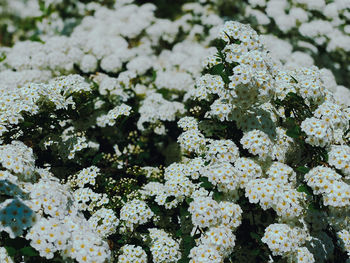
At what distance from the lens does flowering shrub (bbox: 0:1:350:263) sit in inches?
109

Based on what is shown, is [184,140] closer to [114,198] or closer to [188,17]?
[114,198]

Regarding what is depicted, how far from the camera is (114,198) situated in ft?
11.2

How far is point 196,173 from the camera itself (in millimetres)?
3297

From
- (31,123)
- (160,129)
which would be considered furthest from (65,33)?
(31,123)

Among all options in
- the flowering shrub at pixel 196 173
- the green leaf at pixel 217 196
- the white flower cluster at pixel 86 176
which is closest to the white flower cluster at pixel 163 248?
the flowering shrub at pixel 196 173

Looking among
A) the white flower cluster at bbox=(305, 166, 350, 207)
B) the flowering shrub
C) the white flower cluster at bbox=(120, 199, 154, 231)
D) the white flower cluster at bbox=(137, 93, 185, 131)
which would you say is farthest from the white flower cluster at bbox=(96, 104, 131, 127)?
the white flower cluster at bbox=(305, 166, 350, 207)

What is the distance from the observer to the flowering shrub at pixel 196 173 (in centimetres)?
278

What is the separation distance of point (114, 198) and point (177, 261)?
2.68ft

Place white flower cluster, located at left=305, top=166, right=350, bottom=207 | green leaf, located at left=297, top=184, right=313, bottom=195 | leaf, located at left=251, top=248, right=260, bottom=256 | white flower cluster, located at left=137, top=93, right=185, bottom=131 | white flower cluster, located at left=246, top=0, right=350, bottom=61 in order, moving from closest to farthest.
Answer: white flower cluster, located at left=305, top=166, right=350, bottom=207 → green leaf, located at left=297, top=184, right=313, bottom=195 → leaf, located at left=251, top=248, right=260, bottom=256 → white flower cluster, located at left=137, top=93, right=185, bottom=131 → white flower cluster, located at left=246, top=0, right=350, bottom=61

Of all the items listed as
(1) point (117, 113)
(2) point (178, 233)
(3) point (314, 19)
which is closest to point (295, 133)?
(2) point (178, 233)

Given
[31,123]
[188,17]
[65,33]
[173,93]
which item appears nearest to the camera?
[31,123]

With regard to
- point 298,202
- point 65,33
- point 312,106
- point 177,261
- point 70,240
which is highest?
point 312,106

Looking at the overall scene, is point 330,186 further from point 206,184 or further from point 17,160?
point 17,160

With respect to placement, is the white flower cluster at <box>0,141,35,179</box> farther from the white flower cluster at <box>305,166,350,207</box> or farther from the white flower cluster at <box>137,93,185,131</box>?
the white flower cluster at <box>305,166,350,207</box>
